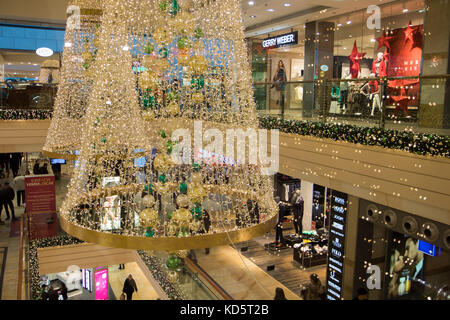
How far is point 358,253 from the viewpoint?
7.95 meters

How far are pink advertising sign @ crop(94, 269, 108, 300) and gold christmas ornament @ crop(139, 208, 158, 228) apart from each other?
32.8 ft

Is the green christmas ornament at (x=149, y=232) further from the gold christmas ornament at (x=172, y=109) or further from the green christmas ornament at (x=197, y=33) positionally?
the green christmas ornament at (x=197, y=33)

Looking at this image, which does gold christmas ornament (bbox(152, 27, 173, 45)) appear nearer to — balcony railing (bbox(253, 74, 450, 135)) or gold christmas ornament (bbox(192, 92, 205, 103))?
gold christmas ornament (bbox(192, 92, 205, 103))

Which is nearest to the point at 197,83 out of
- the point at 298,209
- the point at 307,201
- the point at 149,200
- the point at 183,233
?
the point at 149,200

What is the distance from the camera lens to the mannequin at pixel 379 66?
31.3ft

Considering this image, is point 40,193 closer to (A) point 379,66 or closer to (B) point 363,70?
(B) point 363,70

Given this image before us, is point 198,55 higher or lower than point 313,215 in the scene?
higher

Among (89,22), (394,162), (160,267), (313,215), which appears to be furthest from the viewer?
A: (313,215)

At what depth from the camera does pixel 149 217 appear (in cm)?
205

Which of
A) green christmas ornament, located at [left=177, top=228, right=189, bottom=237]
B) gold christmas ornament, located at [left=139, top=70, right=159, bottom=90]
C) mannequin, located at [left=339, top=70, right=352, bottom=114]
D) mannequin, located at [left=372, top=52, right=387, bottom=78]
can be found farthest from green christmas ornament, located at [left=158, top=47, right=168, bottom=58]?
mannequin, located at [left=372, top=52, right=387, bottom=78]

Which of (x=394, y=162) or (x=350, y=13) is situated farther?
(x=350, y=13)
